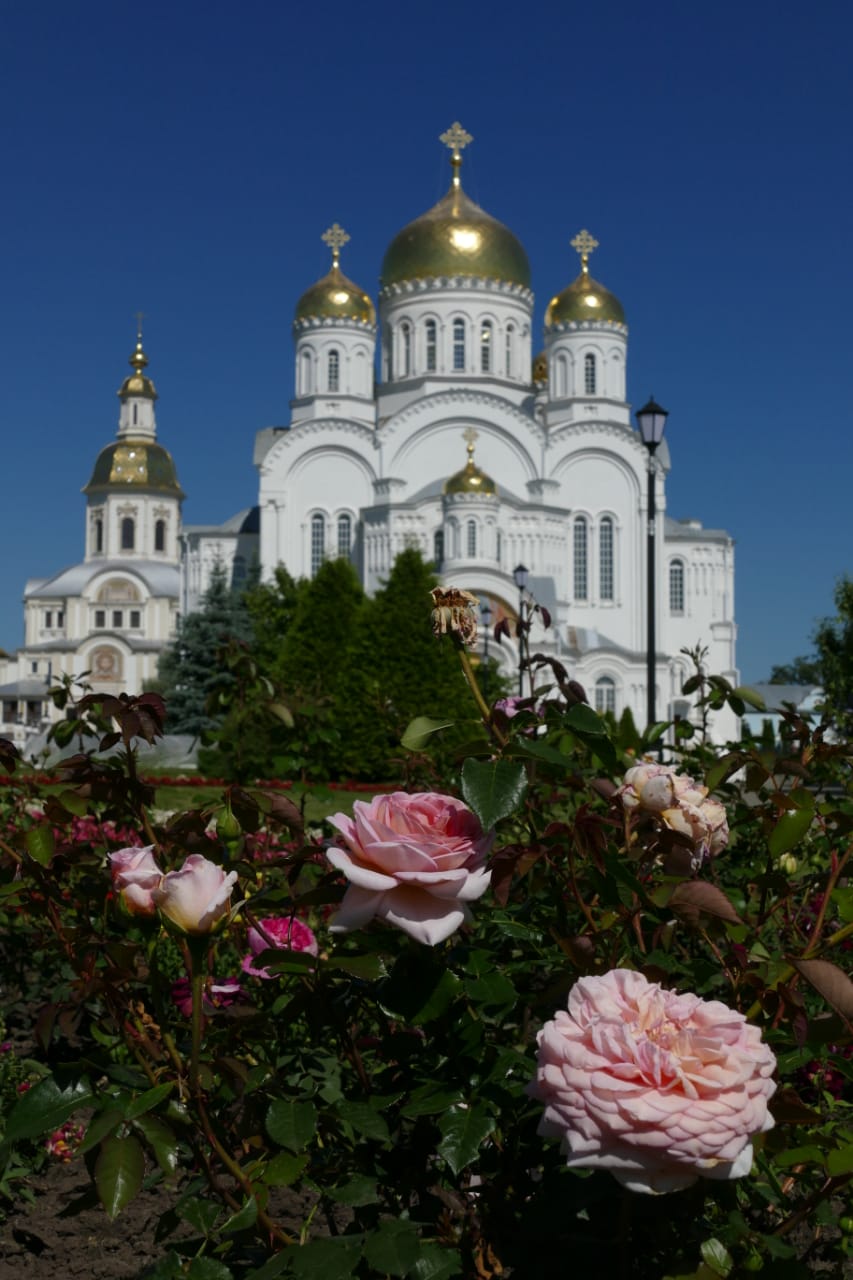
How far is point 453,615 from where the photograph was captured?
175 centimetres

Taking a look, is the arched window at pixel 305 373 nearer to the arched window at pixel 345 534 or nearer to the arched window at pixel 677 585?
the arched window at pixel 345 534

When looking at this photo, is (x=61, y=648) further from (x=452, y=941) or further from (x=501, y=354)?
(x=452, y=941)

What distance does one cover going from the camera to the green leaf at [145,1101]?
1.53 meters

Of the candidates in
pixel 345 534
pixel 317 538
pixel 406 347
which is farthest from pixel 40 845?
pixel 406 347

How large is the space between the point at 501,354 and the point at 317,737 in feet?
122

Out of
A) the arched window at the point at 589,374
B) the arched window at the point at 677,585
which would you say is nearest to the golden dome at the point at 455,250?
the arched window at the point at 589,374

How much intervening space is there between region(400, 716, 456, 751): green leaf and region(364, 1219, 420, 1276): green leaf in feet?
1.79

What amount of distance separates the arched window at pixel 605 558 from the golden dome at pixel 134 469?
97.4ft

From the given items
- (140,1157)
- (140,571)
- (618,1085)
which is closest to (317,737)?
(140,1157)

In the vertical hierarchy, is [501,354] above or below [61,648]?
above

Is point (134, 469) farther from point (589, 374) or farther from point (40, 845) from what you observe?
point (40, 845)

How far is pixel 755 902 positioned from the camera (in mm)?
3693

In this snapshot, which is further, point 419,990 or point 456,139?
point 456,139

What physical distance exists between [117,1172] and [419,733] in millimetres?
604
